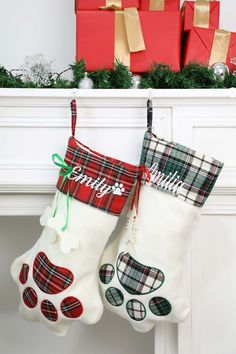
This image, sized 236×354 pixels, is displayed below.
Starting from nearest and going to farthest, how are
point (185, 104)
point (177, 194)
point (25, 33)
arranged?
point (177, 194) < point (185, 104) < point (25, 33)

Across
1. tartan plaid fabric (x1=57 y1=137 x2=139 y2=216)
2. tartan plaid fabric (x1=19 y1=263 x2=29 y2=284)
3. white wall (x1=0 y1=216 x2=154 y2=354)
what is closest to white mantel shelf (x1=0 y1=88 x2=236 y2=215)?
tartan plaid fabric (x1=57 y1=137 x2=139 y2=216)

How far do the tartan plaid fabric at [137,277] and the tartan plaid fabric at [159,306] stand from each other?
0.10 ft

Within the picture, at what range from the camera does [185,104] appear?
1.41 metres

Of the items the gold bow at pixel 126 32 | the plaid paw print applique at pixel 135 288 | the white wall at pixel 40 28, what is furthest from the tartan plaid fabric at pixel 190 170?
the white wall at pixel 40 28

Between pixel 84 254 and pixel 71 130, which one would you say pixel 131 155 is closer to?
pixel 71 130

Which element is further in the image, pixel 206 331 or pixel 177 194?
pixel 206 331

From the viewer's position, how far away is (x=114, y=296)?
1.35 metres

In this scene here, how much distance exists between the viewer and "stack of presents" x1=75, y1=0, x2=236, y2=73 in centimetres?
144

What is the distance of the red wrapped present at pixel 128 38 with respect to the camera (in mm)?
1435

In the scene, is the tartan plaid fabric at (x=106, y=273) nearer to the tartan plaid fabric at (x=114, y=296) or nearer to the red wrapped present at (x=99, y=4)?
the tartan plaid fabric at (x=114, y=296)

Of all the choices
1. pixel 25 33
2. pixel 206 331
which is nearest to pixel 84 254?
pixel 206 331

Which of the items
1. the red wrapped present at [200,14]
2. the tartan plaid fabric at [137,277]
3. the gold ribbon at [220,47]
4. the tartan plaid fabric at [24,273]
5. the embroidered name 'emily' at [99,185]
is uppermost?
the red wrapped present at [200,14]

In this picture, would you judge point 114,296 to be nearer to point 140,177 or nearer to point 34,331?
point 140,177

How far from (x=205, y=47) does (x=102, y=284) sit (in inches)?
30.2
